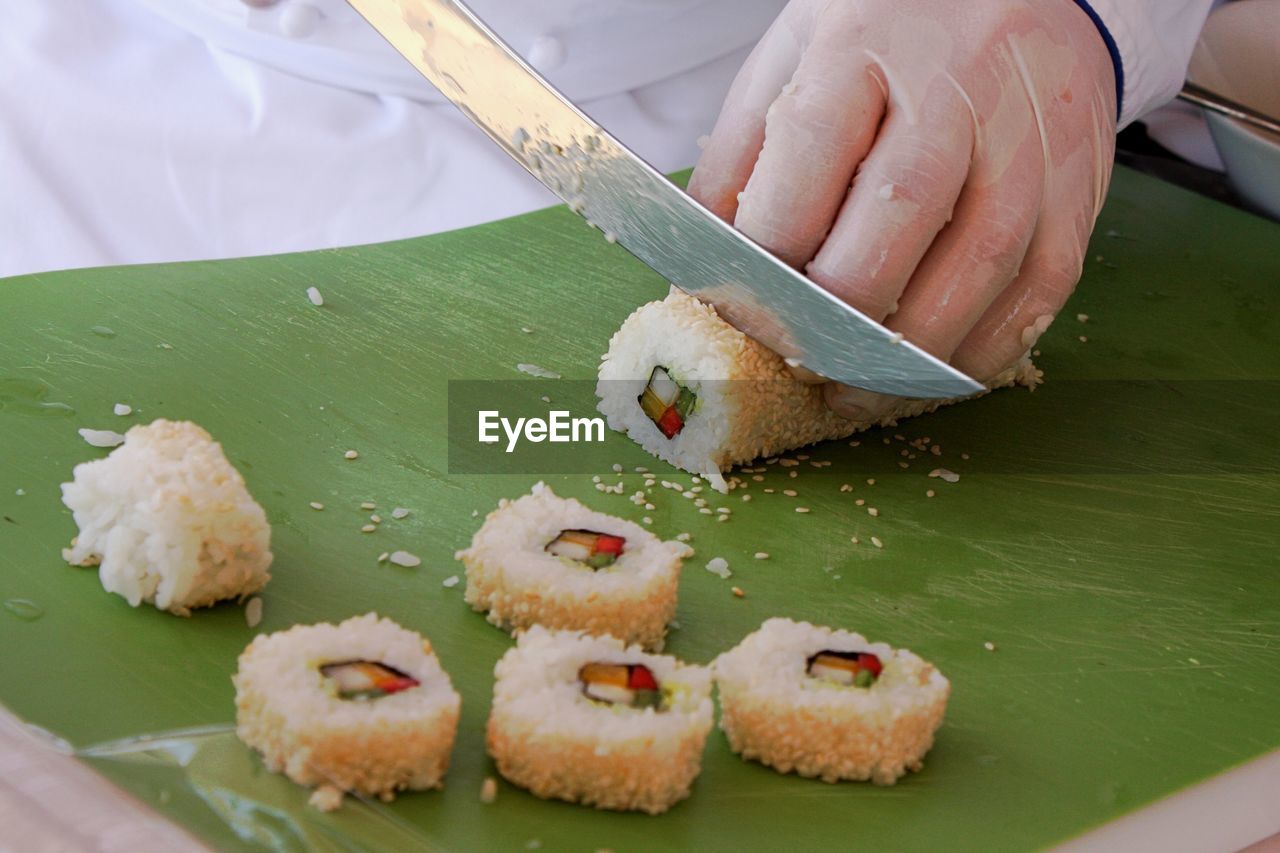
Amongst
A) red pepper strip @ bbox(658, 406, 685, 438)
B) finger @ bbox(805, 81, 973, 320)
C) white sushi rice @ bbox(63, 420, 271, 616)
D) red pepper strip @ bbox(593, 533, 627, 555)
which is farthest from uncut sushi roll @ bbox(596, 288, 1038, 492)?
white sushi rice @ bbox(63, 420, 271, 616)

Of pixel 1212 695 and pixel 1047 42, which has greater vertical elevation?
pixel 1047 42

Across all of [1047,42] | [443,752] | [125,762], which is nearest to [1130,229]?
[1047,42]

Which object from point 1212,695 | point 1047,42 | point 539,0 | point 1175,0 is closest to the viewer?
point 1212,695

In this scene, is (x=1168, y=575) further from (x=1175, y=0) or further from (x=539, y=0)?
(x=539, y=0)

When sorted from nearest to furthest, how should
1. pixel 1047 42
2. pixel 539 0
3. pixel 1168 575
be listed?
1. pixel 1168 575
2. pixel 1047 42
3. pixel 539 0

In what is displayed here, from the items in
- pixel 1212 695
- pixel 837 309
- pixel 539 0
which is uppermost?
pixel 539 0
